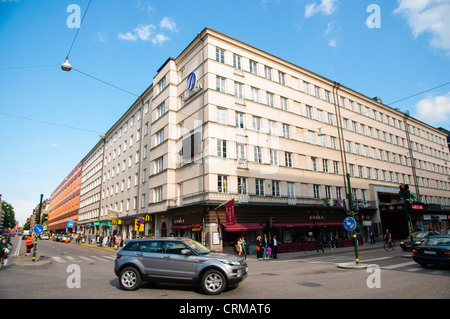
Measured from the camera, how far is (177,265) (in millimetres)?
8445

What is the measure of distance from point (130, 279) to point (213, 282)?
2661 mm

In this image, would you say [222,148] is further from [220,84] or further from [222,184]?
[220,84]

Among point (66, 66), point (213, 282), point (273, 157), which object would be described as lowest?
point (213, 282)

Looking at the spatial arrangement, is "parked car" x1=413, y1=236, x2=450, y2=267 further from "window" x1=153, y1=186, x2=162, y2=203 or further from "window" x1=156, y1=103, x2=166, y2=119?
"window" x1=156, y1=103, x2=166, y2=119

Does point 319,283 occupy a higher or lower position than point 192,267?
lower

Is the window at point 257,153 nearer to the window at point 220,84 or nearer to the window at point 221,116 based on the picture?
the window at point 221,116

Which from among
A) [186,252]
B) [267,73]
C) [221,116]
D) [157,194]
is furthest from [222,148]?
[186,252]

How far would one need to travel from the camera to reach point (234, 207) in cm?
2348
